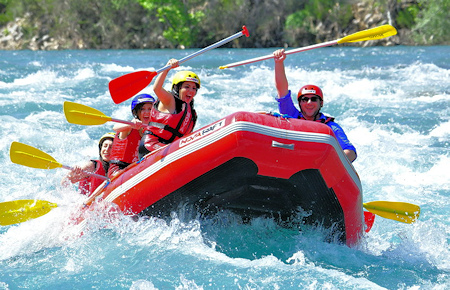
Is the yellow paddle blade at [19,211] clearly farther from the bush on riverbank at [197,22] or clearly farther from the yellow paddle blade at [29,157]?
the bush on riverbank at [197,22]

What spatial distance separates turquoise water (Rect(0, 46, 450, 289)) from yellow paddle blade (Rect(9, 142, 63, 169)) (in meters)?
0.41

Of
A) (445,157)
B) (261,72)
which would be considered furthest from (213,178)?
(261,72)

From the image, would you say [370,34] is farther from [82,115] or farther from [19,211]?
[19,211]

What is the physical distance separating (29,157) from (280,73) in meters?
2.31

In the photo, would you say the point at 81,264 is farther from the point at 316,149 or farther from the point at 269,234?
the point at 316,149

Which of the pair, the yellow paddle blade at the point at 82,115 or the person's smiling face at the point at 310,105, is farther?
the yellow paddle blade at the point at 82,115

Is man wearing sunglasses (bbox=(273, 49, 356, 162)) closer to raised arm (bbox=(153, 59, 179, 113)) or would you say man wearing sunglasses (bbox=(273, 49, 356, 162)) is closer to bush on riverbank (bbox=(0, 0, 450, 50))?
raised arm (bbox=(153, 59, 179, 113))

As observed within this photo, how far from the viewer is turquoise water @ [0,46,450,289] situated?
3752mm

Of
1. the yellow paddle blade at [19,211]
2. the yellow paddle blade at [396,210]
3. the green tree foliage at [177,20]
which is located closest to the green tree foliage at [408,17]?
the green tree foliage at [177,20]

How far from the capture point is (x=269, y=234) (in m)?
4.27

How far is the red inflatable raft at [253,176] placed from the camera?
3648mm

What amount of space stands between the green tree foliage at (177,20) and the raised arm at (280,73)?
29372 mm

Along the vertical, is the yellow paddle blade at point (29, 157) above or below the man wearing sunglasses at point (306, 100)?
below

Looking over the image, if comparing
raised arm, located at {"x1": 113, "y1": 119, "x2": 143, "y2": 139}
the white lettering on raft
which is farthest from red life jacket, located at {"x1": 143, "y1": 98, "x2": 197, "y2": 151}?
the white lettering on raft
